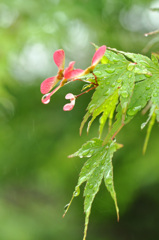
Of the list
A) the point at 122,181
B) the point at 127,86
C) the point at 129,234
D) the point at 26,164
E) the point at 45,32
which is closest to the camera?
the point at 127,86

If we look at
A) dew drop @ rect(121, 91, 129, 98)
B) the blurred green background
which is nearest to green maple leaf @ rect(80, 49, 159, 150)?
dew drop @ rect(121, 91, 129, 98)

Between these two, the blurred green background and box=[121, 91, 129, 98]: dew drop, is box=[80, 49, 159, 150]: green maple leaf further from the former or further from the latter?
the blurred green background

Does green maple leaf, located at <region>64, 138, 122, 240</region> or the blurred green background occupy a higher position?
green maple leaf, located at <region>64, 138, 122, 240</region>

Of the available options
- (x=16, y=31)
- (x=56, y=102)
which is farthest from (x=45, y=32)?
(x=56, y=102)

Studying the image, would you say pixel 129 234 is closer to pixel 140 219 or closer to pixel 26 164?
pixel 140 219

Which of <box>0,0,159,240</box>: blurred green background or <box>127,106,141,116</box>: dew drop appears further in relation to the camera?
<box>0,0,159,240</box>: blurred green background

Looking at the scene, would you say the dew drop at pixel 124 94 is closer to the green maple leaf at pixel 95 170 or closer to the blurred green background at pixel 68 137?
the green maple leaf at pixel 95 170

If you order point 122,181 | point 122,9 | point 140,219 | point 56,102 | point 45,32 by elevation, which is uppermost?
point 45,32

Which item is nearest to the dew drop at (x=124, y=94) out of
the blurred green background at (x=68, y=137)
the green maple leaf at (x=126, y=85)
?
the green maple leaf at (x=126, y=85)

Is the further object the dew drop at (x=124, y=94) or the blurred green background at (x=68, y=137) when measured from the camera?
the blurred green background at (x=68, y=137)
